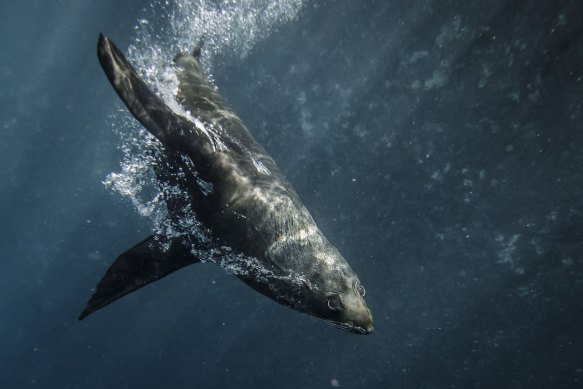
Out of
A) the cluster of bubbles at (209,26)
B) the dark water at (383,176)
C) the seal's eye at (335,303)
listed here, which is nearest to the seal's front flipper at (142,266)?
the seal's eye at (335,303)

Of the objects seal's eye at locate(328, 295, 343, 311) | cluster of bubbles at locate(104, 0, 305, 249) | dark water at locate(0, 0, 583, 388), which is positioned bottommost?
seal's eye at locate(328, 295, 343, 311)

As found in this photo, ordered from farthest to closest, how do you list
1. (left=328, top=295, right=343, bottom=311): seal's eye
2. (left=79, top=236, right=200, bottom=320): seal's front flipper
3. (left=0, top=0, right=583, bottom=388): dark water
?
(left=0, top=0, right=583, bottom=388): dark water, (left=79, top=236, right=200, bottom=320): seal's front flipper, (left=328, top=295, right=343, bottom=311): seal's eye

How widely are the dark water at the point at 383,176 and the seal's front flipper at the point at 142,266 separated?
11.9m

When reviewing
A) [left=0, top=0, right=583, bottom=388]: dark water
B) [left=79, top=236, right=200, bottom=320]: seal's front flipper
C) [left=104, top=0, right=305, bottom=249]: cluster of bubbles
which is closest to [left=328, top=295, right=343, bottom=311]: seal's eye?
[left=79, top=236, right=200, bottom=320]: seal's front flipper

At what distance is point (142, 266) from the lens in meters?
5.21

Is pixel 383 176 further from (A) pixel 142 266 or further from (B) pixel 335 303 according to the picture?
(B) pixel 335 303

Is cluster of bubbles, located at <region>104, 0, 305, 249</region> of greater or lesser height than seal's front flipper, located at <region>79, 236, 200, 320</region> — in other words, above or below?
above

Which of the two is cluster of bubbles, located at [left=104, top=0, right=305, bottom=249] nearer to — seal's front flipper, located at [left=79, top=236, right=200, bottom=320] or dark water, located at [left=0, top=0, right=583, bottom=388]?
dark water, located at [left=0, top=0, right=583, bottom=388]

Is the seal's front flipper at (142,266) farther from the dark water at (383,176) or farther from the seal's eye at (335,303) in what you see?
the dark water at (383,176)

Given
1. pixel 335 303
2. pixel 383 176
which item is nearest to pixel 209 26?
pixel 383 176

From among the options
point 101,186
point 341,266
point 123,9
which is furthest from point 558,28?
point 101,186

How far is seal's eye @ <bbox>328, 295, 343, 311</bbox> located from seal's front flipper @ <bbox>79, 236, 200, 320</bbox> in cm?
240

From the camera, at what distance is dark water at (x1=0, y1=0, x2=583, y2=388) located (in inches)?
514

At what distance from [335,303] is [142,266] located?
119 inches
